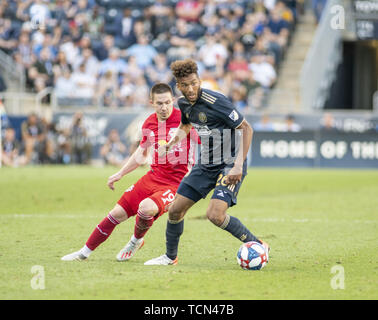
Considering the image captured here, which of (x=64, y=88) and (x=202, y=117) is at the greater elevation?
(x=64, y=88)

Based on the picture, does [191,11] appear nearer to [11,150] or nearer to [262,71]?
[262,71]

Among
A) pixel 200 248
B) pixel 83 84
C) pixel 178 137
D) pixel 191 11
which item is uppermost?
pixel 191 11

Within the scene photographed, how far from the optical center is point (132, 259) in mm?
7125

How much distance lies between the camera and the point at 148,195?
7.07 metres

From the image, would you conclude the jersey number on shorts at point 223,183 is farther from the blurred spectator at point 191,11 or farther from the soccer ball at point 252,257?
the blurred spectator at point 191,11

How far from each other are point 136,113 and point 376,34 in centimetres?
845

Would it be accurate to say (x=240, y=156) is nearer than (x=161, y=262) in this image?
Yes

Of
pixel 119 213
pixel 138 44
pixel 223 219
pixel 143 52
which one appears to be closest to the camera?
pixel 223 219

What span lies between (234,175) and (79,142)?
52.2 feet

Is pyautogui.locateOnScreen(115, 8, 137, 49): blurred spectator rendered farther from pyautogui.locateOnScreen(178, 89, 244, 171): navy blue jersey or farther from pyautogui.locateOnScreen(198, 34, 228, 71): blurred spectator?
pyautogui.locateOnScreen(178, 89, 244, 171): navy blue jersey

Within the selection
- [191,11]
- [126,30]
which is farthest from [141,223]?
[191,11]
